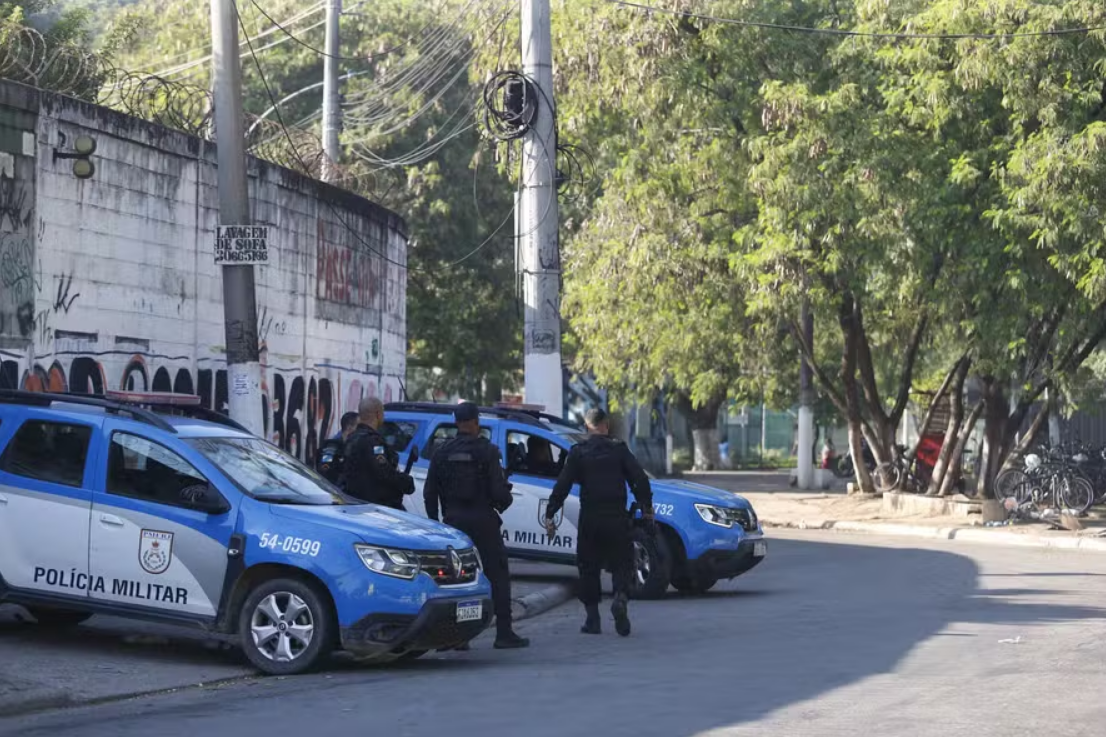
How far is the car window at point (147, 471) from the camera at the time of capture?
11203mm

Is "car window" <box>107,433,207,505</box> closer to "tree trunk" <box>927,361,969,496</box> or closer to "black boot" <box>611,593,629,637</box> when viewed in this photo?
"black boot" <box>611,593,629,637</box>

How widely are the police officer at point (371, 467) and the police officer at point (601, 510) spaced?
1268 mm

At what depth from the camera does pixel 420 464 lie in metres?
17.3

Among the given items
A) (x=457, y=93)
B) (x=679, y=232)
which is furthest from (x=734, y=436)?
(x=679, y=232)

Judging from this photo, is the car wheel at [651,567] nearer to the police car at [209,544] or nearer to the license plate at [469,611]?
the police car at [209,544]

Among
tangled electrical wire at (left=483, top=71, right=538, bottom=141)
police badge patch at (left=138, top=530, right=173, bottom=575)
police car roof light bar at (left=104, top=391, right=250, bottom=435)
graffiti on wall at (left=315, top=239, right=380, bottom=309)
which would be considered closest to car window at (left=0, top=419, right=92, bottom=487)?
police car roof light bar at (left=104, top=391, right=250, bottom=435)

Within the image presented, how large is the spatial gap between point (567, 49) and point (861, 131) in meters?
5.36

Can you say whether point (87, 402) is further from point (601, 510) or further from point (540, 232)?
point (540, 232)

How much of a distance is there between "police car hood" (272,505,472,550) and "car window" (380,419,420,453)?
570cm

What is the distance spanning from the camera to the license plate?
36.4 feet

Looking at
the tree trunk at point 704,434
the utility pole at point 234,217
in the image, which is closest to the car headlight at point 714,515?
the utility pole at point 234,217

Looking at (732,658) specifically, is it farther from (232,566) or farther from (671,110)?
(671,110)

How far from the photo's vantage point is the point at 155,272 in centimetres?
1812

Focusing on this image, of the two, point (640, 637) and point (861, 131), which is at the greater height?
point (861, 131)
